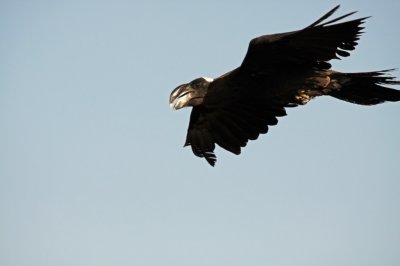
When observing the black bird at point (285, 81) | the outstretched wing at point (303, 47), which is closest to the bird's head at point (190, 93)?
the black bird at point (285, 81)

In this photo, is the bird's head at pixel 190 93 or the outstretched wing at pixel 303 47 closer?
the outstretched wing at pixel 303 47

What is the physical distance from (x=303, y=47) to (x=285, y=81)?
475 millimetres

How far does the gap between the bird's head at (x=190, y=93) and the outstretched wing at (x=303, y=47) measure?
1.80 feet

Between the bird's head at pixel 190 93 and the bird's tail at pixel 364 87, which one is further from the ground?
the bird's head at pixel 190 93

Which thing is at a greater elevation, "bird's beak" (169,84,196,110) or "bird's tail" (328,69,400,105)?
"bird's beak" (169,84,196,110)

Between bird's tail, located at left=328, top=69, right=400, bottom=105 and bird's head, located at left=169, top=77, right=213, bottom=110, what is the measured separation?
1395 millimetres

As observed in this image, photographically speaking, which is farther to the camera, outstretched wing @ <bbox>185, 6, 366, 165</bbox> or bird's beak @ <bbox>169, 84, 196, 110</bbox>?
bird's beak @ <bbox>169, 84, 196, 110</bbox>

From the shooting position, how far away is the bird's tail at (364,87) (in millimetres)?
8586

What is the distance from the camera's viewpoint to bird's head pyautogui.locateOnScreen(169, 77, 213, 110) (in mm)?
8954

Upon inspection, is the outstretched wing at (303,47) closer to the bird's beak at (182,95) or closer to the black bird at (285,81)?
the black bird at (285,81)

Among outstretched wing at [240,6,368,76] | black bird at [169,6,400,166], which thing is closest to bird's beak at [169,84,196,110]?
black bird at [169,6,400,166]

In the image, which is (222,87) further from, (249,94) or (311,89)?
(311,89)

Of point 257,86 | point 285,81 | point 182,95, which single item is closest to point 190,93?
point 182,95

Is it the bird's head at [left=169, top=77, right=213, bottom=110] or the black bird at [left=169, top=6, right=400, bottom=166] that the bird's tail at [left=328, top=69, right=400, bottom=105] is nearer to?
the black bird at [left=169, top=6, right=400, bottom=166]
